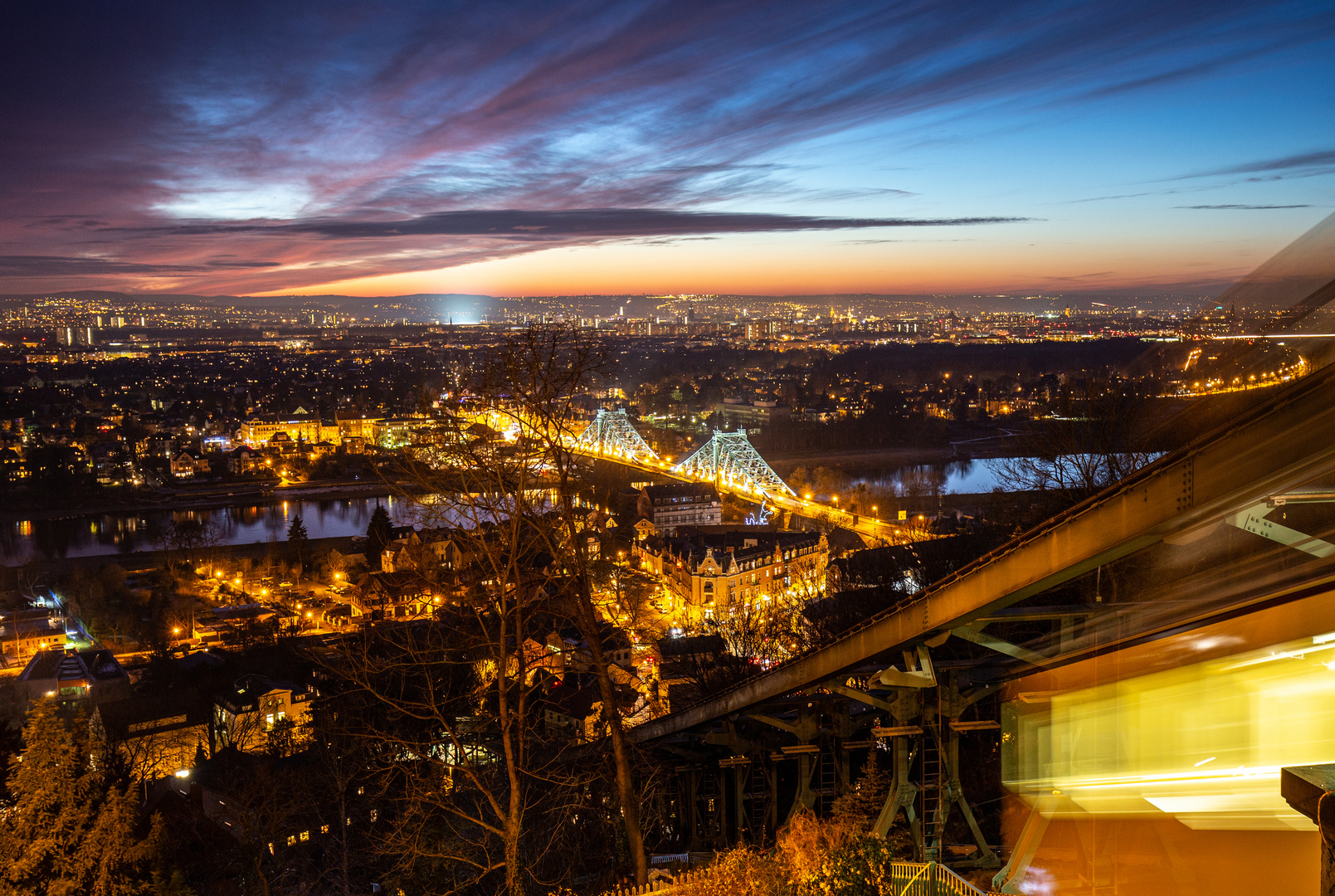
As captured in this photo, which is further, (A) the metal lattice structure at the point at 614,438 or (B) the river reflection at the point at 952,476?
(A) the metal lattice structure at the point at 614,438

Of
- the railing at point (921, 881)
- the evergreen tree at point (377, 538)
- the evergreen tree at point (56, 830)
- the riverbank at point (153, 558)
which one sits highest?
the railing at point (921, 881)

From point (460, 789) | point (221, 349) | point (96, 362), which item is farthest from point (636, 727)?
point (221, 349)

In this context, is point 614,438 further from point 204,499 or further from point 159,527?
point 159,527

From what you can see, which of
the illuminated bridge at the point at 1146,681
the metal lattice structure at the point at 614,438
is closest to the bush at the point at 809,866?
the illuminated bridge at the point at 1146,681

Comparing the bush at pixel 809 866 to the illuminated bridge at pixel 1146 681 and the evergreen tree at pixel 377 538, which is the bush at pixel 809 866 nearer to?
the illuminated bridge at pixel 1146 681

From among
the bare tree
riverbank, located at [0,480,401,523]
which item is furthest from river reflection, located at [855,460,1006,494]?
the bare tree

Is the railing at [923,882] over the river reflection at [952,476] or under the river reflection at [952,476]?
over

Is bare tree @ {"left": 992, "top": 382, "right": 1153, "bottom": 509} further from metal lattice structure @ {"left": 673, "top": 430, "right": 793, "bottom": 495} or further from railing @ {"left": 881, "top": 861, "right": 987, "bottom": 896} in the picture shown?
metal lattice structure @ {"left": 673, "top": 430, "right": 793, "bottom": 495}
